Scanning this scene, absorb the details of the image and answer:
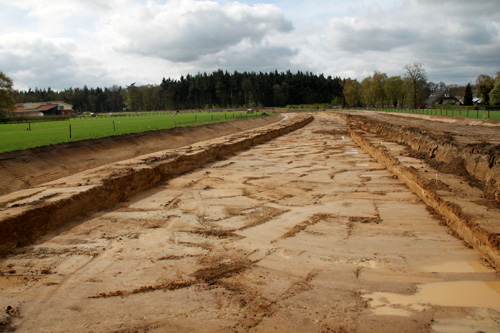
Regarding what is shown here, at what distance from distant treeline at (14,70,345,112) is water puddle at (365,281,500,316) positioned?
297 feet

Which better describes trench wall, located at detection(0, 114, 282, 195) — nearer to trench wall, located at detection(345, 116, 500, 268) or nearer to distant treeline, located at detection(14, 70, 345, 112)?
trench wall, located at detection(345, 116, 500, 268)

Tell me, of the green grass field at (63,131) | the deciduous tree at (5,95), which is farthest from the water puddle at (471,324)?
the deciduous tree at (5,95)

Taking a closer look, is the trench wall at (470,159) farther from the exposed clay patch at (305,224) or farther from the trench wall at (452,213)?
the exposed clay patch at (305,224)

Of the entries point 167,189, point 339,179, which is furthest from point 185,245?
point 339,179

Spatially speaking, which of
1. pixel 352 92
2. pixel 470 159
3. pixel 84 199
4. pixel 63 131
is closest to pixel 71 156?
pixel 84 199

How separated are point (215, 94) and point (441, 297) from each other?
10682 centimetres

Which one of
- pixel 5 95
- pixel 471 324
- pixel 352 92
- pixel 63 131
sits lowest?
pixel 471 324

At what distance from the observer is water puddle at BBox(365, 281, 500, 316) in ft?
10.2

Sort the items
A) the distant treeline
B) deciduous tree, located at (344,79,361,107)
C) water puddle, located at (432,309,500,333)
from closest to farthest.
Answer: water puddle, located at (432,309,500,333), deciduous tree, located at (344,79,361,107), the distant treeline

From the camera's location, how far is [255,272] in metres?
3.80

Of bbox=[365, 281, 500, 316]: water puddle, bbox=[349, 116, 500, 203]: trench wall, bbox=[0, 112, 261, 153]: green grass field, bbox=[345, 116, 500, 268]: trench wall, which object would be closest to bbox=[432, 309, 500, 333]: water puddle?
bbox=[365, 281, 500, 316]: water puddle

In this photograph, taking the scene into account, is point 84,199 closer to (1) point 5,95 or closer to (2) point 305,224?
(2) point 305,224

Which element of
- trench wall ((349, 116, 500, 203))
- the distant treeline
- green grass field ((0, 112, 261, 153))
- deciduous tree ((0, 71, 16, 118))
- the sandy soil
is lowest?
the sandy soil

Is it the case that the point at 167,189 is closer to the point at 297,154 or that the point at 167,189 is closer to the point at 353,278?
the point at 353,278
